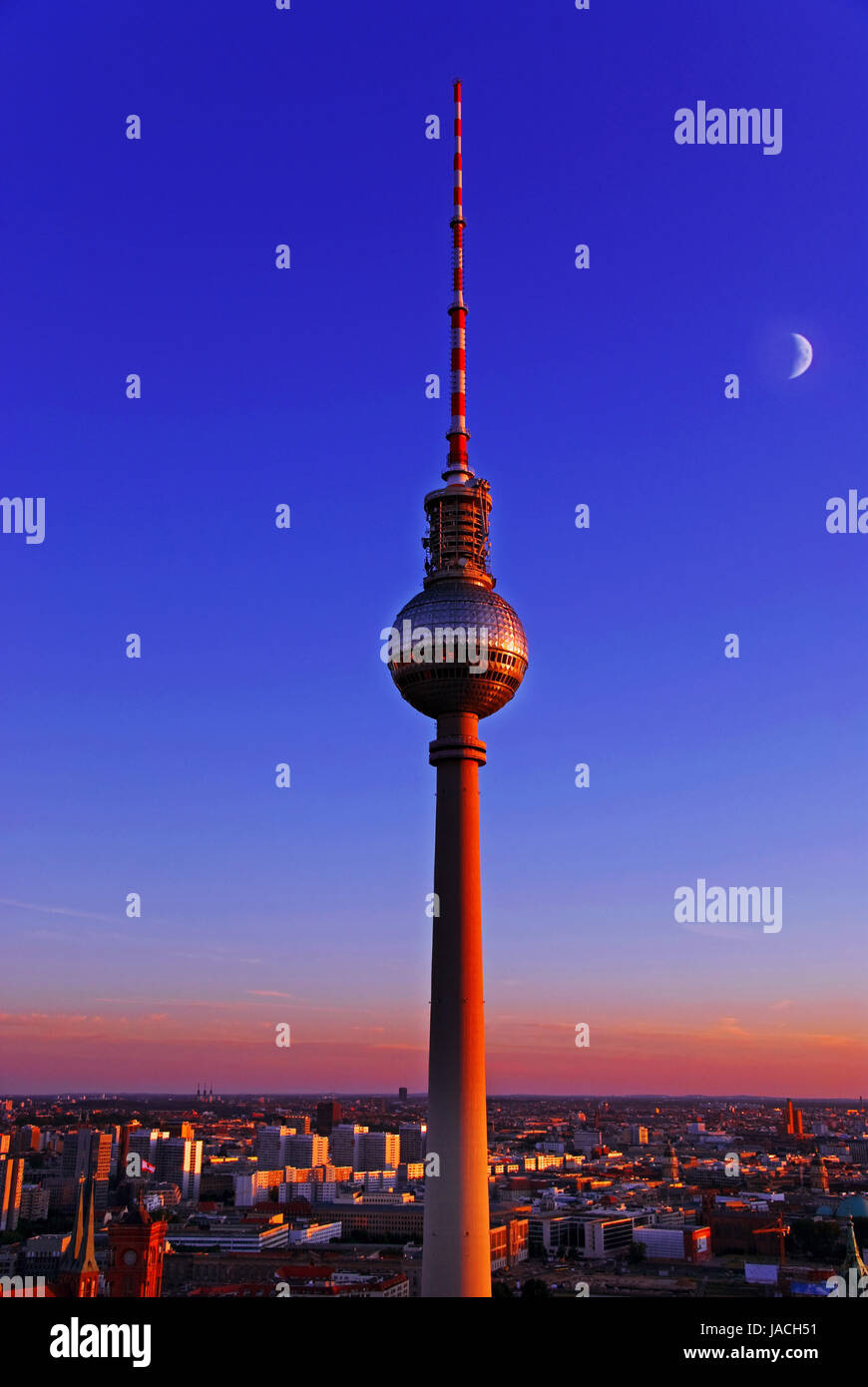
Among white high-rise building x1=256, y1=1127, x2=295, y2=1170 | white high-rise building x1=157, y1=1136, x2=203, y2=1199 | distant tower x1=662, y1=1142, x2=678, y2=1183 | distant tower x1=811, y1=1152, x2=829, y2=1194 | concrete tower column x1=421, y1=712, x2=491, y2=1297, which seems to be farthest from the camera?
distant tower x1=662, y1=1142, x2=678, y2=1183

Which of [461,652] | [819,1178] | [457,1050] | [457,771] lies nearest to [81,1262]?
[457,1050]

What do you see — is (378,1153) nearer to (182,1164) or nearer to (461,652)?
(182,1164)

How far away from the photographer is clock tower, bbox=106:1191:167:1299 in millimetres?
60219

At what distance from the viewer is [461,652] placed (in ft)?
204

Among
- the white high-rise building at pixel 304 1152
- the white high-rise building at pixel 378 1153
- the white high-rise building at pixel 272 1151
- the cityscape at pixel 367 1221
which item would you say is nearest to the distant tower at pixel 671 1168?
the cityscape at pixel 367 1221

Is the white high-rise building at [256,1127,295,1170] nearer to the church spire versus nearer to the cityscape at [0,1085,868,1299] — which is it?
the cityscape at [0,1085,868,1299]

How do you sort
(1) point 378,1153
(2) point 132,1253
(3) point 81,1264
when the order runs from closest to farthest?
(2) point 132,1253, (3) point 81,1264, (1) point 378,1153

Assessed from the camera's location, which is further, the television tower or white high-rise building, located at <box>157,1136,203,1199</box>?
white high-rise building, located at <box>157,1136,203,1199</box>

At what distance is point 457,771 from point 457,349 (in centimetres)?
2261

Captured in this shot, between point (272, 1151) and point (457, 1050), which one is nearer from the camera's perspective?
point (457, 1050)

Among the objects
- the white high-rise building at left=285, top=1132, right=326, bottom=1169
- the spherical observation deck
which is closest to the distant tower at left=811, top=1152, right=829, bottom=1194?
the white high-rise building at left=285, top=1132, right=326, bottom=1169

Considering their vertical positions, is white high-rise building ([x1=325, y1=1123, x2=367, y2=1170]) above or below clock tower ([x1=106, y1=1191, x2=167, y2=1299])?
below

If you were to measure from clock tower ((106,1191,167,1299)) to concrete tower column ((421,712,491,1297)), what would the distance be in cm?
1419

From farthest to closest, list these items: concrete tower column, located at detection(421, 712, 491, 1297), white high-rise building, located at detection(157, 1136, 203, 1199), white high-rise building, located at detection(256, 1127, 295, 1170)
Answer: white high-rise building, located at detection(256, 1127, 295, 1170), white high-rise building, located at detection(157, 1136, 203, 1199), concrete tower column, located at detection(421, 712, 491, 1297)
